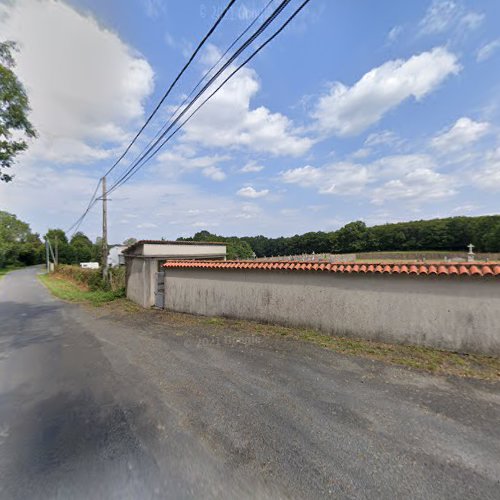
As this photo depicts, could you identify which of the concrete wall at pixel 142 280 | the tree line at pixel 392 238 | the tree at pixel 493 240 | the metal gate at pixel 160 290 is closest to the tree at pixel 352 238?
the tree line at pixel 392 238

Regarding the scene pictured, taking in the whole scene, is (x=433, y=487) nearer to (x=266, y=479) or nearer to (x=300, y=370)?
(x=266, y=479)

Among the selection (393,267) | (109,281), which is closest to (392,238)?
(109,281)

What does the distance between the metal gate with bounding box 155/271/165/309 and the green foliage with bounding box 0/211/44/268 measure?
5461 centimetres

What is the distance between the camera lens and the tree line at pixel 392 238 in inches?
2324

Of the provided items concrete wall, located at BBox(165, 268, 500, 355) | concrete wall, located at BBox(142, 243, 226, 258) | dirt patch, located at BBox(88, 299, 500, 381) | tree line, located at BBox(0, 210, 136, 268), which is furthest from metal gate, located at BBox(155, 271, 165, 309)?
tree line, located at BBox(0, 210, 136, 268)

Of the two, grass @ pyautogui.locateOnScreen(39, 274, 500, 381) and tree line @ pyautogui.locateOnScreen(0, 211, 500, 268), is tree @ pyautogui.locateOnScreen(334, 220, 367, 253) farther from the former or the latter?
grass @ pyautogui.locateOnScreen(39, 274, 500, 381)

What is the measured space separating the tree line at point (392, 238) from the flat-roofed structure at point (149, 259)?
32.8 m

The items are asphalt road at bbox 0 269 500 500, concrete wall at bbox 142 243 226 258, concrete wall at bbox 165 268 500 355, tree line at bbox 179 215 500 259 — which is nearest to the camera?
asphalt road at bbox 0 269 500 500

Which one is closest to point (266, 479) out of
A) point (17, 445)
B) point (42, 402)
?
point (17, 445)

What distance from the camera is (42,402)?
146 inches

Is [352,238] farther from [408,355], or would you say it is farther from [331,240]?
[408,355]

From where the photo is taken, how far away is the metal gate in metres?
11.0

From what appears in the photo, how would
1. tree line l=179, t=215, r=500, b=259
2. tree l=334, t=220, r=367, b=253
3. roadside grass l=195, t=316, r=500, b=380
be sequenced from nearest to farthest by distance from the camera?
roadside grass l=195, t=316, r=500, b=380, tree line l=179, t=215, r=500, b=259, tree l=334, t=220, r=367, b=253

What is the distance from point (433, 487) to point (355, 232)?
89349mm
